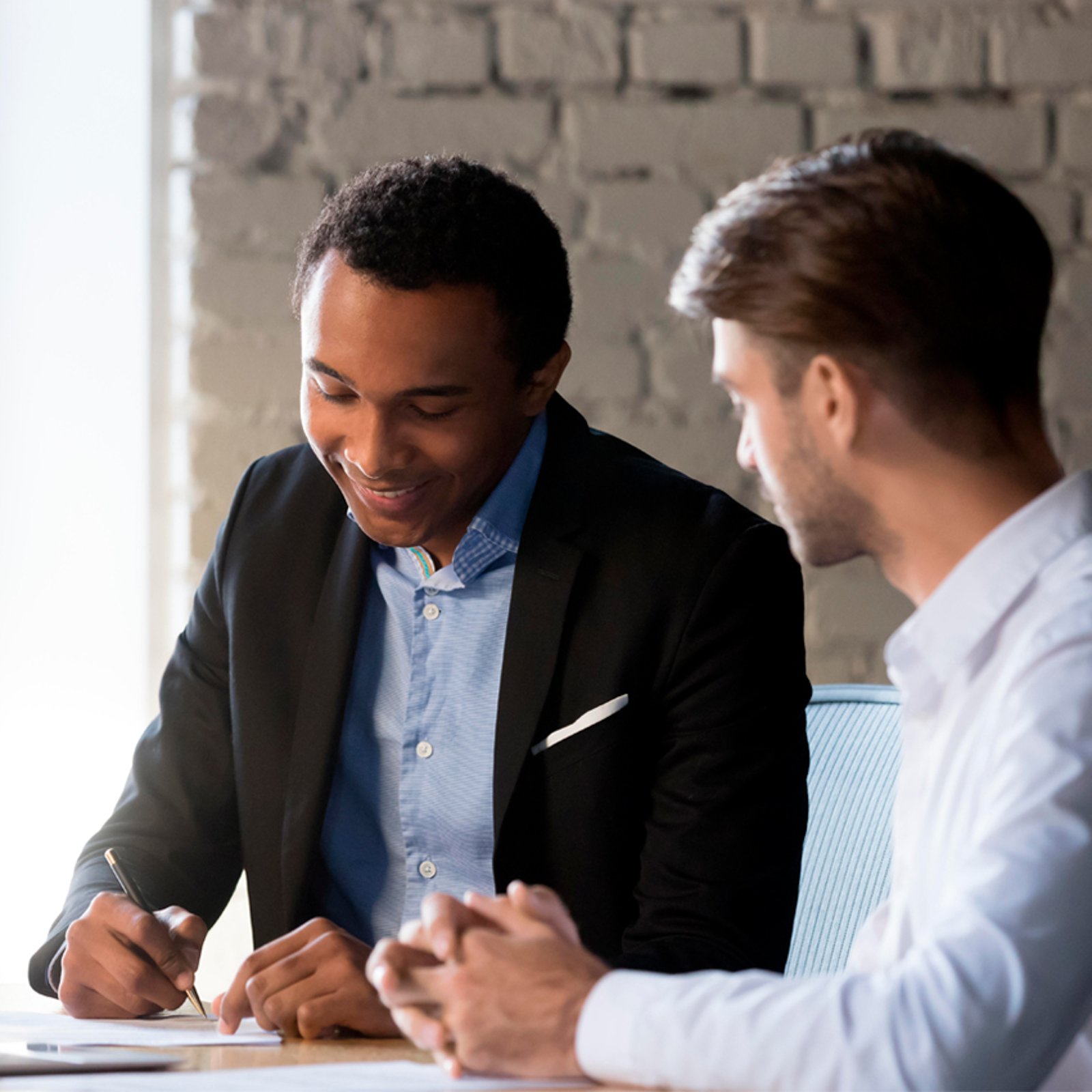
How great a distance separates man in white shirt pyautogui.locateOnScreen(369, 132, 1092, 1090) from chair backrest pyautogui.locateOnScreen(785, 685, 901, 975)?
0.45m

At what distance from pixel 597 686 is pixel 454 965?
51 centimetres

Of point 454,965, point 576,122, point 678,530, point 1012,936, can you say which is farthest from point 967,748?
point 576,122

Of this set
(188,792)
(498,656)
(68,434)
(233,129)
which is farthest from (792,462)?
(68,434)

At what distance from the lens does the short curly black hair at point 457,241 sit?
125cm

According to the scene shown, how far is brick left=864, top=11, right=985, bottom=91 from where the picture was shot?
6.13 feet

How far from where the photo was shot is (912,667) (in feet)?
2.85

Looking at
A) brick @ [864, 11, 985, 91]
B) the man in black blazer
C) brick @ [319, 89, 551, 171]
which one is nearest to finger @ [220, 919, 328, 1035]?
the man in black blazer

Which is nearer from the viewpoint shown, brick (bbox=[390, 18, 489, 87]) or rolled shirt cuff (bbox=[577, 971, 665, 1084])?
rolled shirt cuff (bbox=[577, 971, 665, 1084])

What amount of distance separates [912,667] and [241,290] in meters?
1.19

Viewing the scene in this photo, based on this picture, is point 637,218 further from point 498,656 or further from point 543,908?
point 543,908

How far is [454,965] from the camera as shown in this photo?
0.81 metres

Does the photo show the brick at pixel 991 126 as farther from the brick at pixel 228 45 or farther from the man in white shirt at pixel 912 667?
the man in white shirt at pixel 912 667

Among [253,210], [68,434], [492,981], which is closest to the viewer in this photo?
[492,981]

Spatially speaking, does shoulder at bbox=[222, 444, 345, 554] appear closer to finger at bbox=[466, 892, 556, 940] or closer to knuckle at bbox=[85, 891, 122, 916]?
knuckle at bbox=[85, 891, 122, 916]
